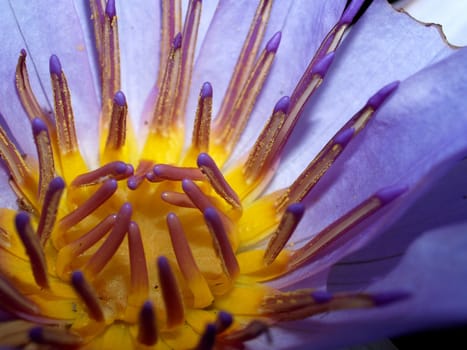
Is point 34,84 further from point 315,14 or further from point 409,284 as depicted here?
point 409,284

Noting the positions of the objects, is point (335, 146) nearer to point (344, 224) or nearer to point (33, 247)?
point (344, 224)

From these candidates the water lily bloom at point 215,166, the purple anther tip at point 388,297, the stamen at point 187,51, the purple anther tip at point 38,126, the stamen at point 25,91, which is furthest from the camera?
A: the stamen at point 187,51

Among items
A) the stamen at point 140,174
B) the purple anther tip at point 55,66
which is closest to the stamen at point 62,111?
the purple anther tip at point 55,66

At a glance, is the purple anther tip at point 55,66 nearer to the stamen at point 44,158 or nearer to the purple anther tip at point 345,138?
the stamen at point 44,158

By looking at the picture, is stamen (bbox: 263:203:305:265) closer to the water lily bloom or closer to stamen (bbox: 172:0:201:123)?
the water lily bloom

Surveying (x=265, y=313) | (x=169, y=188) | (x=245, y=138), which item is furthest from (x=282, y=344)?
(x=245, y=138)

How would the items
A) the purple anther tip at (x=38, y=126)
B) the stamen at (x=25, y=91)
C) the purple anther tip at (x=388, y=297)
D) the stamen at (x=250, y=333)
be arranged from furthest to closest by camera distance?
the stamen at (x=25, y=91)
the purple anther tip at (x=38, y=126)
the stamen at (x=250, y=333)
the purple anther tip at (x=388, y=297)
